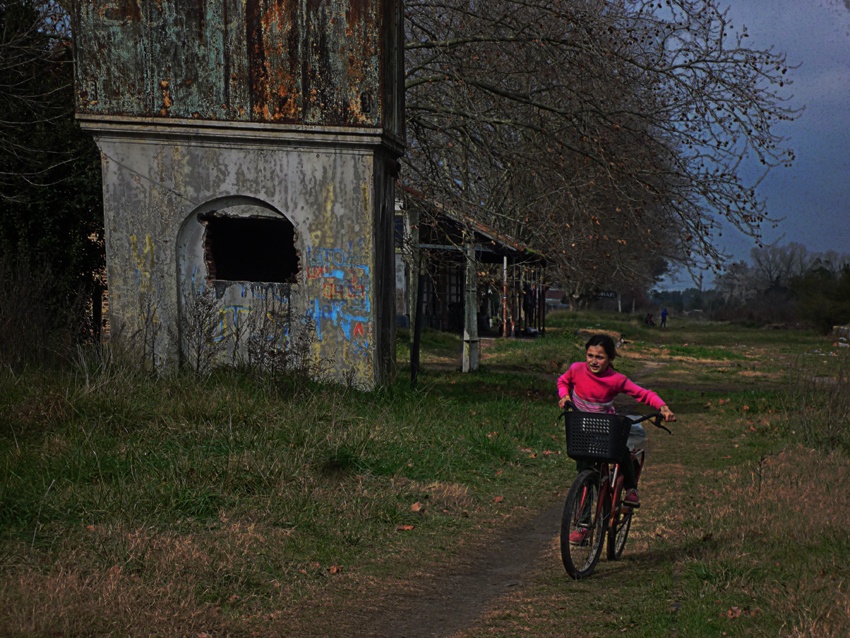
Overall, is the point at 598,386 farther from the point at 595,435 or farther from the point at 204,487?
the point at 204,487

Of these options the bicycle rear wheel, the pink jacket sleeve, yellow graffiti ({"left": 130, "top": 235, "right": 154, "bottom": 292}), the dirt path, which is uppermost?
yellow graffiti ({"left": 130, "top": 235, "right": 154, "bottom": 292})

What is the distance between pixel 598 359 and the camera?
630cm

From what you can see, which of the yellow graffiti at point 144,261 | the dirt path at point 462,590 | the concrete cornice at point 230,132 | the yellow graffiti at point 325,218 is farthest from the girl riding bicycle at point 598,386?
the yellow graffiti at point 144,261

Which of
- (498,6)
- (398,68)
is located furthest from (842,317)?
(398,68)

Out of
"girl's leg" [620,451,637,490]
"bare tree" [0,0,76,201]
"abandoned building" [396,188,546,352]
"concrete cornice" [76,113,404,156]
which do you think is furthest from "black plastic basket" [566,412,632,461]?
"abandoned building" [396,188,546,352]

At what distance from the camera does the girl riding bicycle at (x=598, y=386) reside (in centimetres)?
631

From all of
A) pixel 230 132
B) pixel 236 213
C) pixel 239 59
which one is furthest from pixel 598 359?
pixel 239 59

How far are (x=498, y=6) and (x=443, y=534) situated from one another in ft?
41.8

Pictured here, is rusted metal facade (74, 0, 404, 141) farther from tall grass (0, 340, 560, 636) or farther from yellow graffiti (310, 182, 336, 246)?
tall grass (0, 340, 560, 636)

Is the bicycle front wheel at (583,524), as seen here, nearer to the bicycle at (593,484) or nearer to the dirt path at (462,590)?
the bicycle at (593,484)

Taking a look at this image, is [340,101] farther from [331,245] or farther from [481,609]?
[481,609]

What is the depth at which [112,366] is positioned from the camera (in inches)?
430

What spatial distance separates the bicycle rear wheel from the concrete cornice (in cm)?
777

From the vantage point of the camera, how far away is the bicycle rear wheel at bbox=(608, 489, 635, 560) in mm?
6473
